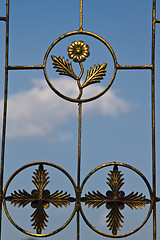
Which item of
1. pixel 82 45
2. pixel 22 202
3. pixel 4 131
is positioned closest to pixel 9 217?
pixel 22 202

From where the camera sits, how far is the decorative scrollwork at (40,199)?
3146mm

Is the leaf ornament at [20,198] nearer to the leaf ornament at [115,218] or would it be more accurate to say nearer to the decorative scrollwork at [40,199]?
the decorative scrollwork at [40,199]

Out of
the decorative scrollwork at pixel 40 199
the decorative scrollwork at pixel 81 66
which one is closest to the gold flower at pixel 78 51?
the decorative scrollwork at pixel 81 66

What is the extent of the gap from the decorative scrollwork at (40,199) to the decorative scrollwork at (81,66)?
560 mm

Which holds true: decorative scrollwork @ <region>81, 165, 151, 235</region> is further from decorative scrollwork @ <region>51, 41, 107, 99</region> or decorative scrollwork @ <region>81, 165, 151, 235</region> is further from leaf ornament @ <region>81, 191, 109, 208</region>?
decorative scrollwork @ <region>51, 41, 107, 99</region>

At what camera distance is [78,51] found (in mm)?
3275

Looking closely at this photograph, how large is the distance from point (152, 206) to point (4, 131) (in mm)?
952

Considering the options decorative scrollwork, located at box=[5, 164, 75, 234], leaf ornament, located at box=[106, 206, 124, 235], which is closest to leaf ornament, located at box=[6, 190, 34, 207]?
decorative scrollwork, located at box=[5, 164, 75, 234]

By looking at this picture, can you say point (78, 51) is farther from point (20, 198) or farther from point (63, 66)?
point (20, 198)

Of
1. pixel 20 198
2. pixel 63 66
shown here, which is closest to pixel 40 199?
pixel 20 198

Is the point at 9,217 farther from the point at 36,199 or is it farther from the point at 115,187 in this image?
the point at 115,187

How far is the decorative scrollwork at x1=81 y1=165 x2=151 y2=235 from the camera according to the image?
10.3 feet

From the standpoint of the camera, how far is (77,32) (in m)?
3.31

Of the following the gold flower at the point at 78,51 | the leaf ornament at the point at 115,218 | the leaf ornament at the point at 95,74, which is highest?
the gold flower at the point at 78,51
